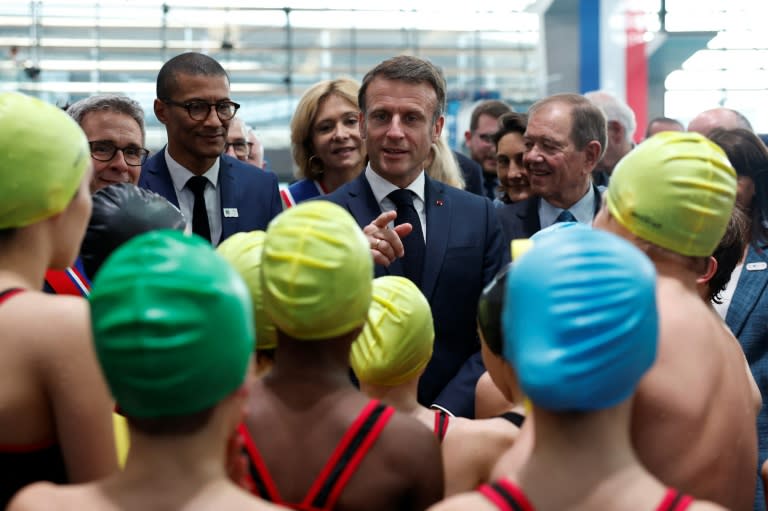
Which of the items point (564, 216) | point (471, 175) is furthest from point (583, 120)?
point (471, 175)

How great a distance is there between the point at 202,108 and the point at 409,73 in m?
1.05

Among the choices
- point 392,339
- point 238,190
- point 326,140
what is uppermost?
point 326,140

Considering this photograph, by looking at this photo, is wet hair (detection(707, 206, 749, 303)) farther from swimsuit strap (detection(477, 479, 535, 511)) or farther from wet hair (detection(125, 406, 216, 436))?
wet hair (detection(125, 406, 216, 436))

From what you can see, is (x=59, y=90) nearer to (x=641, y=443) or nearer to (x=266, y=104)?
(x=266, y=104)

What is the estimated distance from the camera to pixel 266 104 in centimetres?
1527

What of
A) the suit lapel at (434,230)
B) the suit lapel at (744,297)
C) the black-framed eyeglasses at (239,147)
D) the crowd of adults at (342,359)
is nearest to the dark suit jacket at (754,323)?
the suit lapel at (744,297)

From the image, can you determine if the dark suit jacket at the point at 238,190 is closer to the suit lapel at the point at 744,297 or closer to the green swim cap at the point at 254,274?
the green swim cap at the point at 254,274

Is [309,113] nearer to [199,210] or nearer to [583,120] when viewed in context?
[199,210]

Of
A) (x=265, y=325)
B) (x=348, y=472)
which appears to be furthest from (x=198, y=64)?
(x=348, y=472)

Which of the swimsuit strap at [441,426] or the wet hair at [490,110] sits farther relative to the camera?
the wet hair at [490,110]

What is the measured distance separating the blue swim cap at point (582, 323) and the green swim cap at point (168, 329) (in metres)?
0.50

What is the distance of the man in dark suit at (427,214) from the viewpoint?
3729mm

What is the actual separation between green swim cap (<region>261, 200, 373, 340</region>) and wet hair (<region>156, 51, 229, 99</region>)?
8.56 feet

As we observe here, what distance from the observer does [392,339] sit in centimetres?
262
